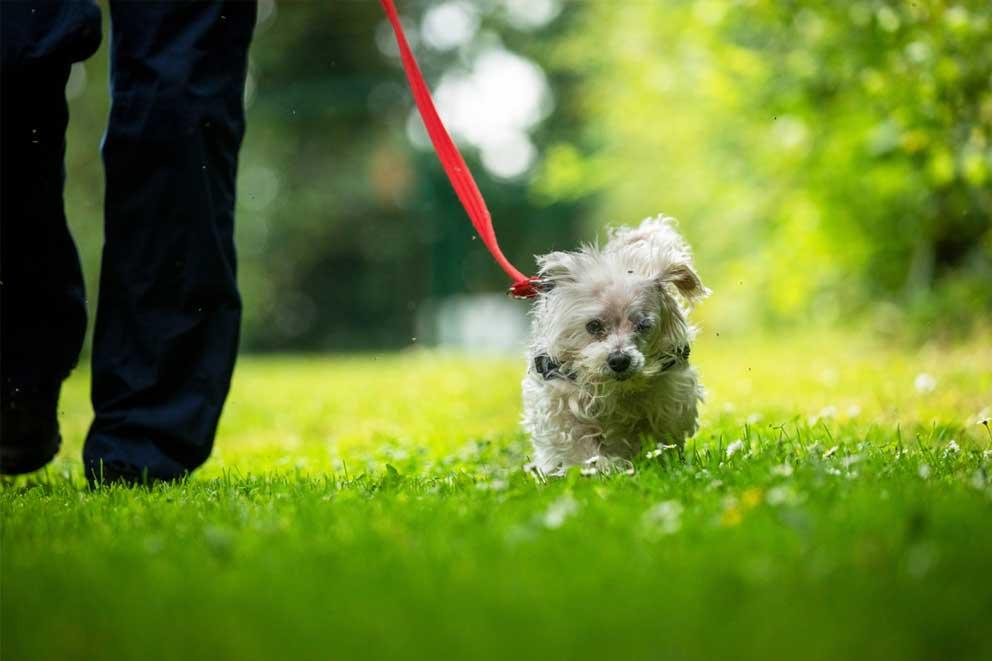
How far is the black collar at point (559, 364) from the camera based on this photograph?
4.21 metres

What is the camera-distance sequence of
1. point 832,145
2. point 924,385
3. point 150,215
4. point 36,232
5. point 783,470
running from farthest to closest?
1. point 832,145
2. point 924,385
3. point 36,232
4. point 150,215
5. point 783,470

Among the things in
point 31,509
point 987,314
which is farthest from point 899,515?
point 987,314

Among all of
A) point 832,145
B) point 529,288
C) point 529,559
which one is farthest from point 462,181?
point 832,145

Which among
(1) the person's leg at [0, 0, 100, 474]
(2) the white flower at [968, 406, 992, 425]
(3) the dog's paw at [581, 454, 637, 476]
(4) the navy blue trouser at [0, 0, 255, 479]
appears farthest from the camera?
(2) the white flower at [968, 406, 992, 425]

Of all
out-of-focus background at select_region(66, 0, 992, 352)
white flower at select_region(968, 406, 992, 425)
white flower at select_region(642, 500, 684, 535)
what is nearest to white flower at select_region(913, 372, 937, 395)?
white flower at select_region(968, 406, 992, 425)

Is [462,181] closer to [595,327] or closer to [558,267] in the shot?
[558,267]

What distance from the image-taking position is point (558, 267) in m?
4.40

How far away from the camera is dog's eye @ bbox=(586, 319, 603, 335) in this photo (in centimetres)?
424

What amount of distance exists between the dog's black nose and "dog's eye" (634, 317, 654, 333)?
0.68ft

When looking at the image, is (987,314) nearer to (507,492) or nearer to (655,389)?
(655,389)

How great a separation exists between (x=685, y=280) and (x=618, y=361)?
61 cm

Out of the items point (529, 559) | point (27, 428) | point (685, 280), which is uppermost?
point (685, 280)

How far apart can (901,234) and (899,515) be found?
9008mm

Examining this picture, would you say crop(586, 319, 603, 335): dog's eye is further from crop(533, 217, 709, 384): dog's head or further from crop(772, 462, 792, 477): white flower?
crop(772, 462, 792, 477): white flower
